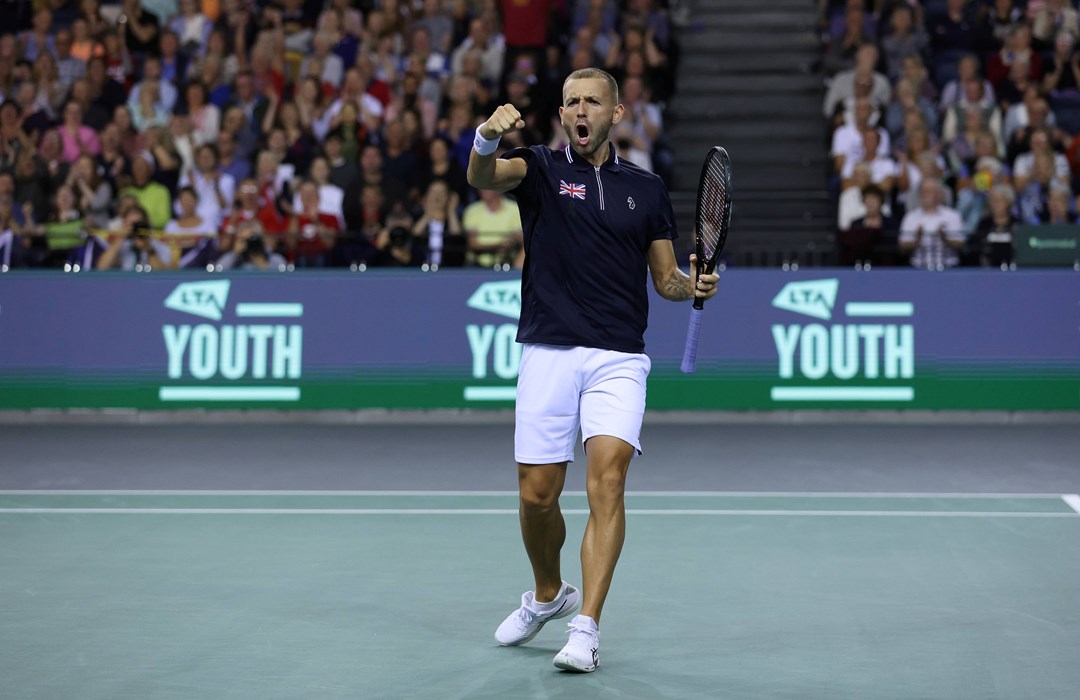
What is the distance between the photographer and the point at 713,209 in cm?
667

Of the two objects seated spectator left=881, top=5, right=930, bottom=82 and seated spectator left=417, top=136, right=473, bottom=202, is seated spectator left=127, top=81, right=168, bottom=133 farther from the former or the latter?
seated spectator left=881, top=5, right=930, bottom=82

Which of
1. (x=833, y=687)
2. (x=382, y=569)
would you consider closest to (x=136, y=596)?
(x=382, y=569)

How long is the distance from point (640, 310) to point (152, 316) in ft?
27.3

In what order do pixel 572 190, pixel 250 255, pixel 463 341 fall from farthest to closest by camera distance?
pixel 250 255 < pixel 463 341 < pixel 572 190

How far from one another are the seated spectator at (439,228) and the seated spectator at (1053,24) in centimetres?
735

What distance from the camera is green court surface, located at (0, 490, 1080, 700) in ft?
19.4

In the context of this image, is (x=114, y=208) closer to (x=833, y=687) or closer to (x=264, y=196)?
(x=264, y=196)

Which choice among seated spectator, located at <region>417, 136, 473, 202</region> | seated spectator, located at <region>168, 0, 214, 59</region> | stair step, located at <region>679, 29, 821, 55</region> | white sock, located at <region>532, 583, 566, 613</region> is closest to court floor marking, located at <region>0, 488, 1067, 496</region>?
white sock, located at <region>532, 583, 566, 613</region>

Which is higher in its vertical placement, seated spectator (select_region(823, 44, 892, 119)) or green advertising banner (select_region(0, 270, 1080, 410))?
seated spectator (select_region(823, 44, 892, 119))

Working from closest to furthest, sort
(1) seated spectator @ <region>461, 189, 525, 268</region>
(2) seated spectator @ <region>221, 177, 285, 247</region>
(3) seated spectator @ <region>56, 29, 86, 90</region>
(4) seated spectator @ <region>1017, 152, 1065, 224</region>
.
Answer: (1) seated spectator @ <region>461, 189, 525, 268</region> < (2) seated spectator @ <region>221, 177, 285, 247</region> < (4) seated spectator @ <region>1017, 152, 1065, 224</region> < (3) seated spectator @ <region>56, 29, 86, 90</region>

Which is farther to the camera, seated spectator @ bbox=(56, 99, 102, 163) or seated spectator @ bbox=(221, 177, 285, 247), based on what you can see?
seated spectator @ bbox=(56, 99, 102, 163)

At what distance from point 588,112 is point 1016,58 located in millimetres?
12861

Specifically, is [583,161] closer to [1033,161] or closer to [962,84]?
[1033,161]

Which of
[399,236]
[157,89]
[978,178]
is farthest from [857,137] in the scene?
[157,89]
